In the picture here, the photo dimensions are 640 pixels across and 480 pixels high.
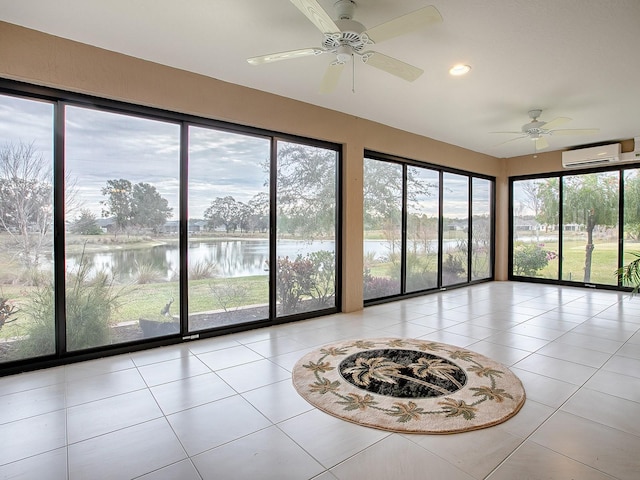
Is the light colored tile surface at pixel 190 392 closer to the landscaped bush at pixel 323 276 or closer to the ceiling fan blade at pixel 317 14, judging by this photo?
the landscaped bush at pixel 323 276

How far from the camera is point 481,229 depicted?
26.1ft

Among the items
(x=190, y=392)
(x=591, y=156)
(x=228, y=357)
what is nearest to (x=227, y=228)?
(x=228, y=357)

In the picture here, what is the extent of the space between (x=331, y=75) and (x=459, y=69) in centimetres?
149

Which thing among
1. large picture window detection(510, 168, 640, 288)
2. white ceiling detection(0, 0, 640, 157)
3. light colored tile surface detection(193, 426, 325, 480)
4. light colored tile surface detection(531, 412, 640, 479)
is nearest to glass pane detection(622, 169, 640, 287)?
large picture window detection(510, 168, 640, 288)

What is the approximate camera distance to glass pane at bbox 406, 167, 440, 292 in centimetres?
631

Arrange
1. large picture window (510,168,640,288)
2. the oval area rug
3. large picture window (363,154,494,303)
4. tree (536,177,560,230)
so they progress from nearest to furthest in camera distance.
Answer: the oval area rug → large picture window (363,154,494,303) → large picture window (510,168,640,288) → tree (536,177,560,230)

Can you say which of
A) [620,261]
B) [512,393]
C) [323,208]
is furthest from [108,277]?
[620,261]

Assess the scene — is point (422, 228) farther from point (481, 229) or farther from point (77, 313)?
point (77, 313)

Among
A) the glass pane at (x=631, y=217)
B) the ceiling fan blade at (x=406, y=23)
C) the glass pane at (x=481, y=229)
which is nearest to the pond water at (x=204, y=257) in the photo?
the ceiling fan blade at (x=406, y=23)

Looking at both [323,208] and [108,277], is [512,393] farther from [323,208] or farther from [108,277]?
[108,277]

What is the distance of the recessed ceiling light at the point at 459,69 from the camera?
3.51 metres

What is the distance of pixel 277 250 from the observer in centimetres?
459

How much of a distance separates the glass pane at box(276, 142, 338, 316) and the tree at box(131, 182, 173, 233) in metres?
1.42

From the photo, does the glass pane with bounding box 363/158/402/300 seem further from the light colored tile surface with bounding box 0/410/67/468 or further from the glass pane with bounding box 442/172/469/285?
the light colored tile surface with bounding box 0/410/67/468
